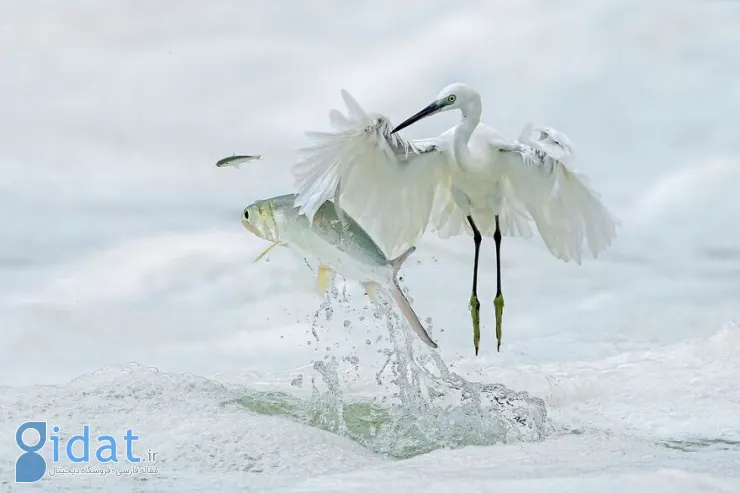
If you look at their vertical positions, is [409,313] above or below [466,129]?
below

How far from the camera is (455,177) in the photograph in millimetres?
5746

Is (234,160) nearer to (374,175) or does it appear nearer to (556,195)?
(374,175)

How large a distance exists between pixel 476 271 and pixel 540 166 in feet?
3.70

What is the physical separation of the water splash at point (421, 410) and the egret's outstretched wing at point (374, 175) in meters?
0.53

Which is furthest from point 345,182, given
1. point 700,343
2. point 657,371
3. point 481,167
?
point 700,343

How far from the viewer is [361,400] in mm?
6719

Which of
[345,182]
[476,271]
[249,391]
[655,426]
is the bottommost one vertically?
[655,426]

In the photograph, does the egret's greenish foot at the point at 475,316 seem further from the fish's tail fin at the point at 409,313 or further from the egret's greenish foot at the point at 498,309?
the fish's tail fin at the point at 409,313

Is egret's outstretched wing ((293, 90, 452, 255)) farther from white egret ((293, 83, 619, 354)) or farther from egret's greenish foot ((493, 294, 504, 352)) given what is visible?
egret's greenish foot ((493, 294, 504, 352))

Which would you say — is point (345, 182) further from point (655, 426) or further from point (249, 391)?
point (655, 426)
